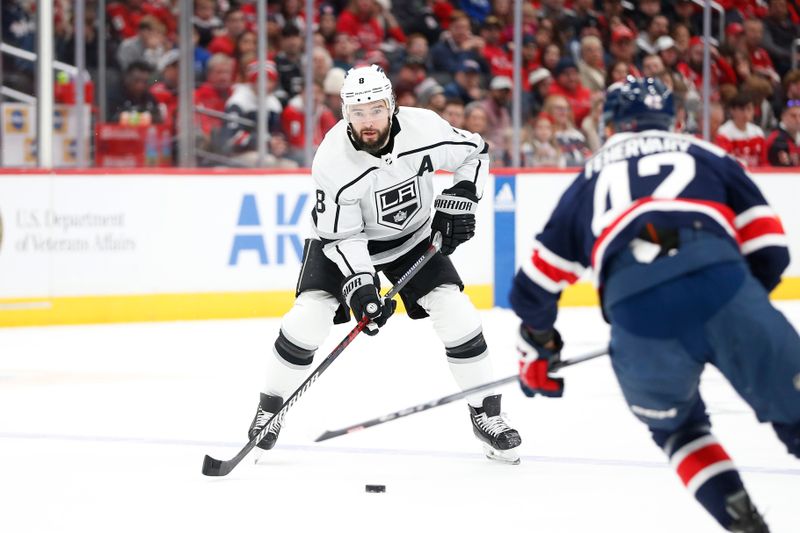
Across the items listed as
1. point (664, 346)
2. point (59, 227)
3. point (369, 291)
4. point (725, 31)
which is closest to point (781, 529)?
point (664, 346)

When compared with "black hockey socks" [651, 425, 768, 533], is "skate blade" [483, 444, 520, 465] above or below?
below

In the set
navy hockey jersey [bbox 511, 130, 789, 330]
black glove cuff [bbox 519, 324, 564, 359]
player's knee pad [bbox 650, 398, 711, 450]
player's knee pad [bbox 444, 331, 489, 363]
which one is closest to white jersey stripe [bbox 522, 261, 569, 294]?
navy hockey jersey [bbox 511, 130, 789, 330]

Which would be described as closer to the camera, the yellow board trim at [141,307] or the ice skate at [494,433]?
the ice skate at [494,433]

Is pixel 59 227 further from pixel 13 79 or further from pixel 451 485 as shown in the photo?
pixel 451 485

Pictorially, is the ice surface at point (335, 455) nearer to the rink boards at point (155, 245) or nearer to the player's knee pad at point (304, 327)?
the player's knee pad at point (304, 327)

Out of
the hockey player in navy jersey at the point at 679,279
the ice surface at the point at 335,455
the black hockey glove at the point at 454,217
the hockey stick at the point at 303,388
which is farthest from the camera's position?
the black hockey glove at the point at 454,217

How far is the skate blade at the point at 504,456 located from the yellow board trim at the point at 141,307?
12.1 feet

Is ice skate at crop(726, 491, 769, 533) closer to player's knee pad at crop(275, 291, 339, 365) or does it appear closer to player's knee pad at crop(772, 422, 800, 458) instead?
player's knee pad at crop(772, 422, 800, 458)

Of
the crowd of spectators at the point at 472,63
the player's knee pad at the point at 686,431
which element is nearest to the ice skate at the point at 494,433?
the player's knee pad at the point at 686,431

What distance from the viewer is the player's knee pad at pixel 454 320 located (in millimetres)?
3809

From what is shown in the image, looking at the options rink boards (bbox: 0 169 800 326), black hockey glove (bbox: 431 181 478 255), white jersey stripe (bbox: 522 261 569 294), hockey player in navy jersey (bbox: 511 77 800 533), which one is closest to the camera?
hockey player in navy jersey (bbox: 511 77 800 533)

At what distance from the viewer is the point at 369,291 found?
3.68 meters

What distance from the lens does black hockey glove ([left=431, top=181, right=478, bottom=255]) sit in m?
3.91

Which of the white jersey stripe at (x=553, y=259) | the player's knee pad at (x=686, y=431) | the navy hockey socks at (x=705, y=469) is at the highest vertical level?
the white jersey stripe at (x=553, y=259)
